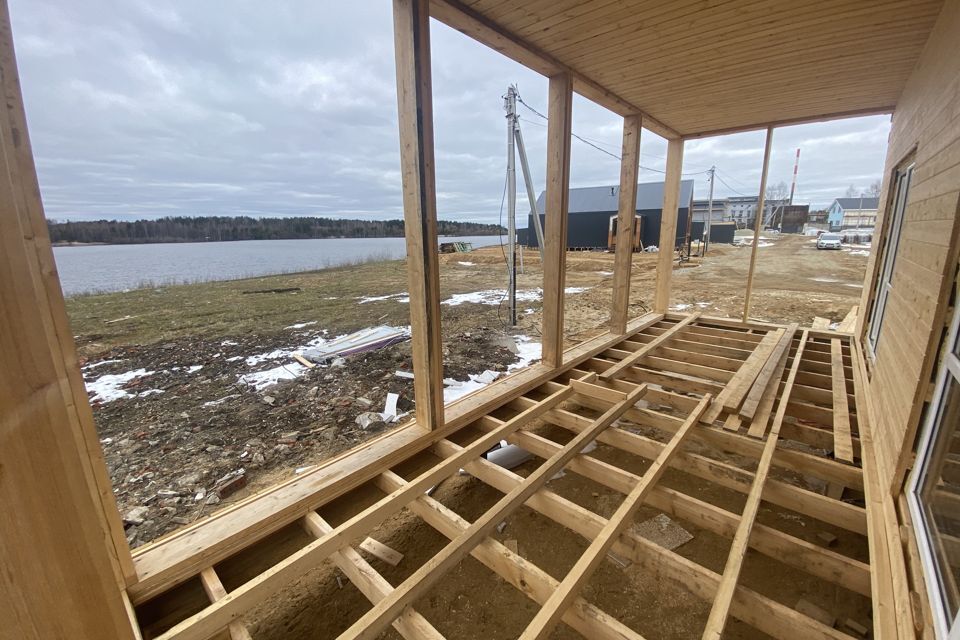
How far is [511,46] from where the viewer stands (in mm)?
2770

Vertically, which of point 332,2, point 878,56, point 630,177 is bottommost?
point 630,177

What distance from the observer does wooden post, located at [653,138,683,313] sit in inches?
211

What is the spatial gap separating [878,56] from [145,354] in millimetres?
9199

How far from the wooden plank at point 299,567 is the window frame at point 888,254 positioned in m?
4.20

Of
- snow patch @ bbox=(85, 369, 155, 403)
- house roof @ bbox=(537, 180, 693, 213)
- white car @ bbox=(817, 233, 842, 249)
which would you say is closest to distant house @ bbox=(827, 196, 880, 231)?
white car @ bbox=(817, 233, 842, 249)

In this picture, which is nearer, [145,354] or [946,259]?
[946,259]

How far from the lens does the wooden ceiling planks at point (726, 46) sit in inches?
97.2

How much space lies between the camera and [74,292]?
13.0 metres

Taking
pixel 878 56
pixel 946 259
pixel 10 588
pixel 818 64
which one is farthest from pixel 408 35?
pixel 878 56

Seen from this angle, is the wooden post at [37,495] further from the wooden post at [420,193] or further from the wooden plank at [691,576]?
the wooden post at [420,193]

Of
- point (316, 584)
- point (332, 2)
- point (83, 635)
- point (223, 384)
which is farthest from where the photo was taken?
point (223, 384)

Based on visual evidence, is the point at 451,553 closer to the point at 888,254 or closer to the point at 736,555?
the point at 736,555

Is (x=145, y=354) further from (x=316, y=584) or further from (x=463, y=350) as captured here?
(x=316, y=584)

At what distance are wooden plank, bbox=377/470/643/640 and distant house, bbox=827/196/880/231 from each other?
182 feet
